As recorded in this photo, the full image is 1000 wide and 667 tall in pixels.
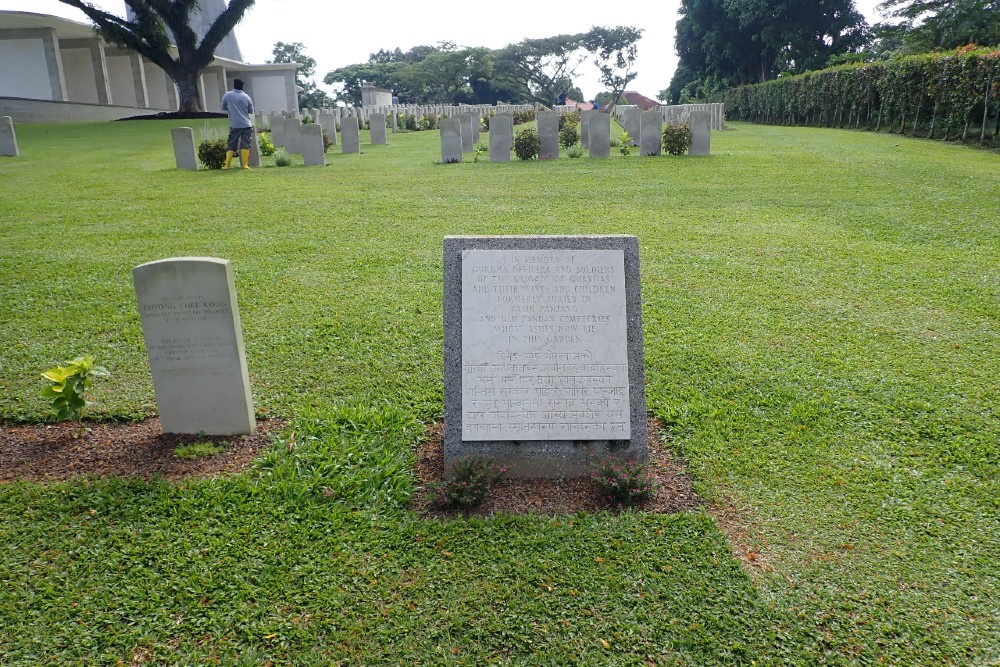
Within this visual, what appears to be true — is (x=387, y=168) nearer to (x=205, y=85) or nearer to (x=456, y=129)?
(x=456, y=129)

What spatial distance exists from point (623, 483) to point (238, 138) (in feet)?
47.6

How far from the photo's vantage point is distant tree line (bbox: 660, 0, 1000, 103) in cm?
2736

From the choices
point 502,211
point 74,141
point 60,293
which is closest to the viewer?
point 60,293

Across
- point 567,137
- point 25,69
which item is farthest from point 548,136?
point 25,69

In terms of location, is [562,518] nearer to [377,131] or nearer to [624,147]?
[624,147]

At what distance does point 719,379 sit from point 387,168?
1204 centimetres

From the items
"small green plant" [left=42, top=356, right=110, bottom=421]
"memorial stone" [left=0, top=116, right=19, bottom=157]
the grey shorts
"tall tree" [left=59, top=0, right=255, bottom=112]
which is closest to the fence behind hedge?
the grey shorts

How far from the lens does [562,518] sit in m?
3.26

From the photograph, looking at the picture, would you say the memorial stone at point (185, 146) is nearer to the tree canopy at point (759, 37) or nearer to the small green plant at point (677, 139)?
the small green plant at point (677, 139)

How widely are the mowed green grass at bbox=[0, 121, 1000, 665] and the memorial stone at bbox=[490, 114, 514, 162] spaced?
315 inches

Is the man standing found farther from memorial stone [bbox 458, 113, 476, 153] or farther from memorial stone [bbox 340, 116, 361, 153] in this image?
memorial stone [bbox 458, 113, 476, 153]

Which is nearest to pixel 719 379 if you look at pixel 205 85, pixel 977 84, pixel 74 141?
pixel 977 84

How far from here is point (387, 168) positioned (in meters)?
15.4

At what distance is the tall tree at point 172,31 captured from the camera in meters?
33.3
